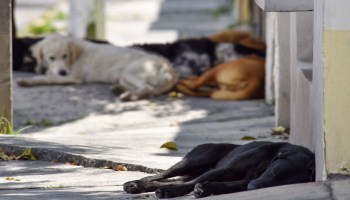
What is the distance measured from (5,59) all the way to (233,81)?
430 cm

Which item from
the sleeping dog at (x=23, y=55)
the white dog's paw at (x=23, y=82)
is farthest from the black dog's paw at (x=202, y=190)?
the sleeping dog at (x=23, y=55)

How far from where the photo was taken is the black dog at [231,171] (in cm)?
598

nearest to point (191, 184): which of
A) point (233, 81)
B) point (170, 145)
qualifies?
point (170, 145)

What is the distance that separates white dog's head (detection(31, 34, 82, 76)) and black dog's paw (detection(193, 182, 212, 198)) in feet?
26.9

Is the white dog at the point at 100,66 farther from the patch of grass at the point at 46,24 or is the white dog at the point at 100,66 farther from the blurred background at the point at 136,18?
the patch of grass at the point at 46,24

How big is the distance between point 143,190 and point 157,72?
6925 millimetres

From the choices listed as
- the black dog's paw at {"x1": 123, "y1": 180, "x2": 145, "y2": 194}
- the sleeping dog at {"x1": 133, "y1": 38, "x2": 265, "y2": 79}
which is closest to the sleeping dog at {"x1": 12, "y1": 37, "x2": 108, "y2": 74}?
the sleeping dog at {"x1": 133, "y1": 38, "x2": 265, "y2": 79}

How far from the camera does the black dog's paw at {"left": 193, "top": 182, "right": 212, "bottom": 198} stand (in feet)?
19.5

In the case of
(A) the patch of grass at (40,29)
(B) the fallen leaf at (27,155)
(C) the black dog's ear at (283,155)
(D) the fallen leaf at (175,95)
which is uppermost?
(A) the patch of grass at (40,29)

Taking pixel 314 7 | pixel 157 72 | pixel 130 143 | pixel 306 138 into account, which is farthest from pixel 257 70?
pixel 314 7

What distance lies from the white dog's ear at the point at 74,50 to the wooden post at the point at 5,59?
Result: 5.05 m

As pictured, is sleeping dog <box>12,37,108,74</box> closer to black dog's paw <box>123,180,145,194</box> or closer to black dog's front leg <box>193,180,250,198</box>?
black dog's paw <box>123,180,145,194</box>

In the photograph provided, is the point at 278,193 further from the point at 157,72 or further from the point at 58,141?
the point at 157,72

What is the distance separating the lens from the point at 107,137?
9.28 metres
